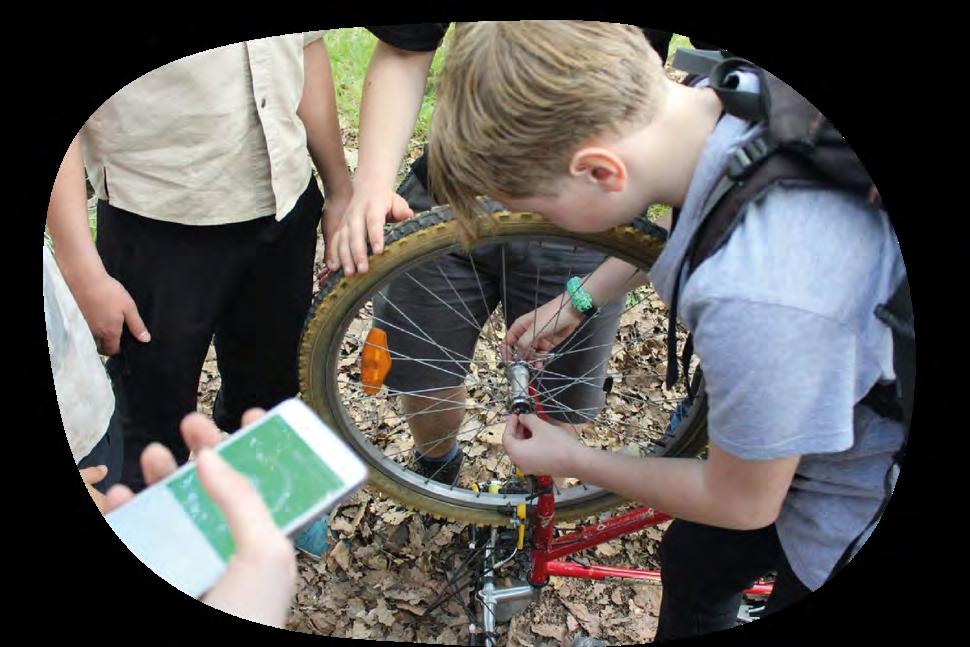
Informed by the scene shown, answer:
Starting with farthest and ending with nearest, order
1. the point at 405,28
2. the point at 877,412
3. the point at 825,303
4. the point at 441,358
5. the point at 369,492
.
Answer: the point at 369,492 → the point at 441,358 → the point at 405,28 → the point at 877,412 → the point at 825,303

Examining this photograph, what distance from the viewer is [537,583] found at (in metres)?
1.59

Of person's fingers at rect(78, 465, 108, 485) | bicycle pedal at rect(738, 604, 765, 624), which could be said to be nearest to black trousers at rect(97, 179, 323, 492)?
person's fingers at rect(78, 465, 108, 485)

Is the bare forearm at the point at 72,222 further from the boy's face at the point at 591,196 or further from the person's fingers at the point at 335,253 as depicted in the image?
the boy's face at the point at 591,196

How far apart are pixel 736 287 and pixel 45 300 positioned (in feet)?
2.60

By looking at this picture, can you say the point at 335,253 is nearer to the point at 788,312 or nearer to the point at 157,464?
the point at 157,464

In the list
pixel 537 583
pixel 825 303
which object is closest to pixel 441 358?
pixel 537 583

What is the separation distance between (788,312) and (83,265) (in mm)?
939

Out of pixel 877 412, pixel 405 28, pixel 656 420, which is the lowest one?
pixel 656 420

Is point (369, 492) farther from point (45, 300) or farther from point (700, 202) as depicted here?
point (700, 202)

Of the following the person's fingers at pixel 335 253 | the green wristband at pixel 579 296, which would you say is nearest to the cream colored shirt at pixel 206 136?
the person's fingers at pixel 335 253

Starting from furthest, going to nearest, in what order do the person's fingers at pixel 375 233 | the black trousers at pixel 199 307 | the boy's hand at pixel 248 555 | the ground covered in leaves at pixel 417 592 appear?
1. the ground covered in leaves at pixel 417 592
2. the black trousers at pixel 199 307
3. the person's fingers at pixel 375 233
4. the boy's hand at pixel 248 555

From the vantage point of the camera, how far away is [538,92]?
2.66ft

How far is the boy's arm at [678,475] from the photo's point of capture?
89cm

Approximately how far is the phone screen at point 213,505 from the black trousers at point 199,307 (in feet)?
1.01
